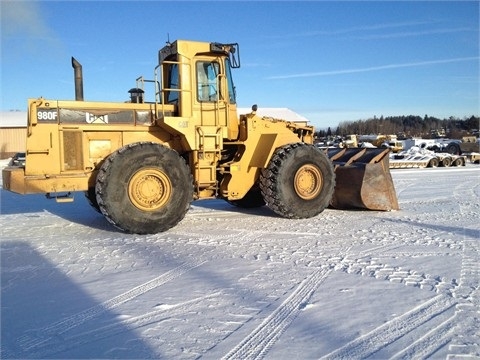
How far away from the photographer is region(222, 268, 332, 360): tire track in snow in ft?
10.5

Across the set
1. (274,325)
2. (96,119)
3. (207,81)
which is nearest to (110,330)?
(274,325)

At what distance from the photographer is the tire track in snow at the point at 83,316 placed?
3.40m

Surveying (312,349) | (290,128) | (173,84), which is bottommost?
(312,349)

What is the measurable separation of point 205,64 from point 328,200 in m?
3.34

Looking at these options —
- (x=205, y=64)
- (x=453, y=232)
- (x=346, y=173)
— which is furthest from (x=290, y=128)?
(x=453, y=232)

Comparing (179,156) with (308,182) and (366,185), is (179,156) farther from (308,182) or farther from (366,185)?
(366,185)

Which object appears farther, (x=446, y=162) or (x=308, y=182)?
(x=446, y=162)

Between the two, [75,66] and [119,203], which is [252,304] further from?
[75,66]

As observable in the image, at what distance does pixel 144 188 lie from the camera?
23.0 feet

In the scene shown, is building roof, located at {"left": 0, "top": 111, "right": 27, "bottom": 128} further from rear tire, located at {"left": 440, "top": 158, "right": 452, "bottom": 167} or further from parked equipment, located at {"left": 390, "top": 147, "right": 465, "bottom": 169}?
rear tire, located at {"left": 440, "top": 158, "right": 452, "bottom": 167}

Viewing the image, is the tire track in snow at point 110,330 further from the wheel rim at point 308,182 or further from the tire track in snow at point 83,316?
the wheel rim at point 308,182

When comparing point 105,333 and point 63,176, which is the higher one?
point 63,176

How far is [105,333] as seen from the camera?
138 inches

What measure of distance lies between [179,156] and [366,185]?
149 inches
